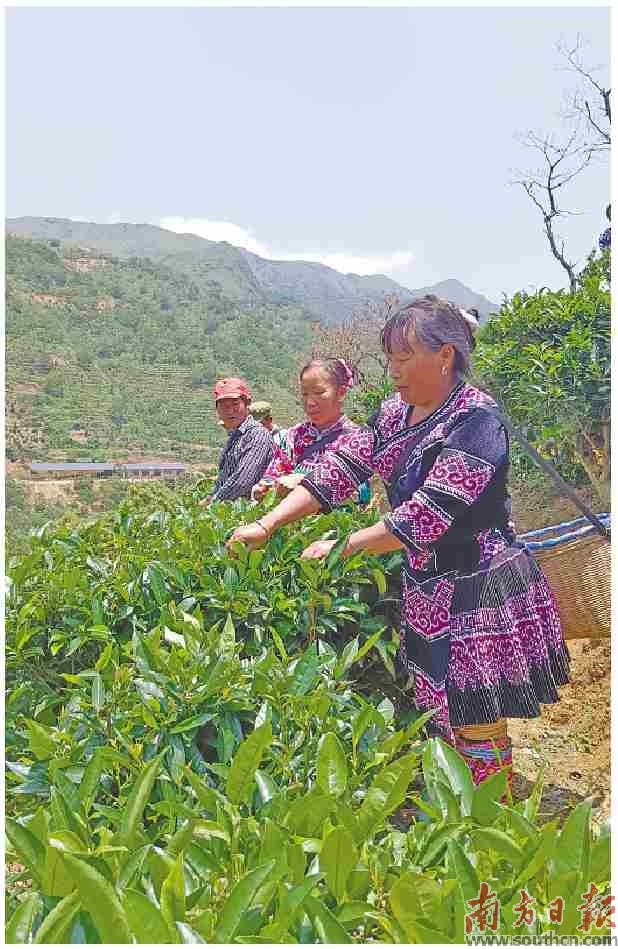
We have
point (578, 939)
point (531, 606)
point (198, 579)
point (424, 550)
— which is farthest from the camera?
point (198, 579)

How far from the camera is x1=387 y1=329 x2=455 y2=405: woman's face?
1961 mm

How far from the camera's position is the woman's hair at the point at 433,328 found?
1952mm

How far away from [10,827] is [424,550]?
1103 mm

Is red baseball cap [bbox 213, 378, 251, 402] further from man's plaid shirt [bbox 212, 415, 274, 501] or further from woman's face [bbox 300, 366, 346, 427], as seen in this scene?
woman's face [bbox 300, 366, 346, 427]

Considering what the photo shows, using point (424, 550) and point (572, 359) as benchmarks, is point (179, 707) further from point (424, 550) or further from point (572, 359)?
point (572, 359)

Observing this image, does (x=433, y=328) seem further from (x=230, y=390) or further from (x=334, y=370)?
(x=230, y=390)

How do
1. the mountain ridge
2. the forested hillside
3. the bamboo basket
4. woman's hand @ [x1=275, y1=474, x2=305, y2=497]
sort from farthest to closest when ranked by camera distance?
1. the mountain ridge
2. the forested hillside
3. the bamboo basket
4. woman's hand @ [x1=275, y1=474, x2=305, y2=497]

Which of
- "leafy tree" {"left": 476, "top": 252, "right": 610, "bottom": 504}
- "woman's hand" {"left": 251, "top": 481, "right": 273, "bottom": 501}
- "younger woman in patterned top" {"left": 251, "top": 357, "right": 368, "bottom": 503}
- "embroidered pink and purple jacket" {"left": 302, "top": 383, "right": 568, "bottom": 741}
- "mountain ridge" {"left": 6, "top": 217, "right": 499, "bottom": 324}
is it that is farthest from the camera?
"mountain ridge" {"left": 6, "top": 217, "right": 499, "bottom": 324}

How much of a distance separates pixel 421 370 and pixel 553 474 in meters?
0.72

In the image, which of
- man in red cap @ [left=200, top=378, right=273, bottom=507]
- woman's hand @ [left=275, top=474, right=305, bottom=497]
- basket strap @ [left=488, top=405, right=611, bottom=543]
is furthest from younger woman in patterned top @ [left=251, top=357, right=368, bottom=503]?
man in red cap @ [left=200, top=378, right=273, bottom=507]

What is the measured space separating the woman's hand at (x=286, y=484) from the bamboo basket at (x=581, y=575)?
121cm

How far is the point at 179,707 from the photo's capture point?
1.50 metres

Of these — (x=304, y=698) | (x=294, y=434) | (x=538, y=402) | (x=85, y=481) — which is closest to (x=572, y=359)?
(x=538, y=402)

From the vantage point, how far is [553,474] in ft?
8.07
